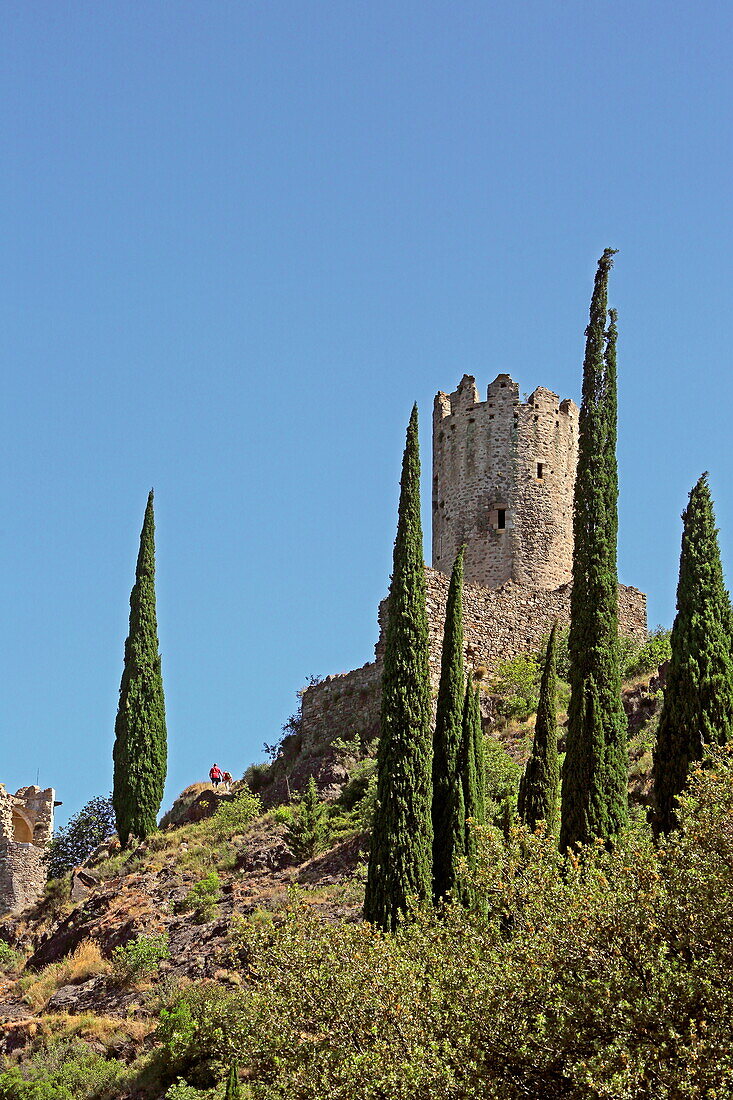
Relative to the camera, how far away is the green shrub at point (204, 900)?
113 feet

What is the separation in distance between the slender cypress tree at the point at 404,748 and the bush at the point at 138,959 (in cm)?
777

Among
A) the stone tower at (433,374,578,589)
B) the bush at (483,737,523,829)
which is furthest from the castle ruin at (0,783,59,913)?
the bush at (483,737,523,829)

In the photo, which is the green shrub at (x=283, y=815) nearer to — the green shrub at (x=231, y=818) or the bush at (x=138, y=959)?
the green shrub at (x=231, y=818)

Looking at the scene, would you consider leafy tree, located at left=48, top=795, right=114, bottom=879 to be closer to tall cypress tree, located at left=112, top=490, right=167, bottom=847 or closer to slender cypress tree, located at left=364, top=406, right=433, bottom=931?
tall cypress tree, located at left=112, top=490, right=167, bottom=847

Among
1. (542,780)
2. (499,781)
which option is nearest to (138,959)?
(499,781)

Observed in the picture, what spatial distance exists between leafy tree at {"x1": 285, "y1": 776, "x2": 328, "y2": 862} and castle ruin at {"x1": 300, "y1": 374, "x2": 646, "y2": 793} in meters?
6.25

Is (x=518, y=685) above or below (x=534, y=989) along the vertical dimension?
above

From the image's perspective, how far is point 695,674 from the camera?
24906 millimetres

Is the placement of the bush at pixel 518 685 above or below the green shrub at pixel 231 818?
above

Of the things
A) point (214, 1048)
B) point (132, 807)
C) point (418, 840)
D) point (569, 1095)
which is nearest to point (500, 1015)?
point (569, 1095)

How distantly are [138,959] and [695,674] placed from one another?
14.2 metres

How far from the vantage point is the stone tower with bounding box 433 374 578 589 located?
48812 mm

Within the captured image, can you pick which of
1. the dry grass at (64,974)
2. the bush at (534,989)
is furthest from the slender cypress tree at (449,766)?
the dry grass at (64,974)

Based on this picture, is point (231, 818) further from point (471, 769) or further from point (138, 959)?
point (471, 769)
